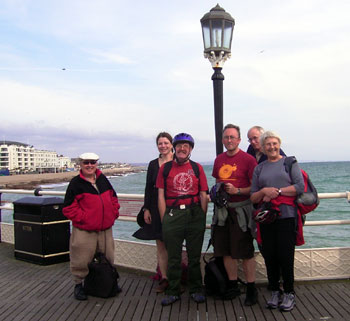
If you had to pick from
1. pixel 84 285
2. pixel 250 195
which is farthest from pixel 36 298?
pixel 250 195

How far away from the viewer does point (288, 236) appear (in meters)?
3.67

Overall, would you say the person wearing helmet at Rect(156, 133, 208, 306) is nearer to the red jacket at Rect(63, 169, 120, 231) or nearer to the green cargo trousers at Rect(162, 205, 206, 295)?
the green cargo trousers at Rect(162, 205, 206, 295)

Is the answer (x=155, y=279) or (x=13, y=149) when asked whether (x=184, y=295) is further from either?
(x=13, y=149)

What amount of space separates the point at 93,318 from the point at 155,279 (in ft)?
4.05

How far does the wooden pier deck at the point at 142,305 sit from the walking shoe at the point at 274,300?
60 mm

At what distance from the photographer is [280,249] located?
12.2 ft

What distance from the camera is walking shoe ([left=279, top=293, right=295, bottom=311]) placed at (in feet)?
12.2

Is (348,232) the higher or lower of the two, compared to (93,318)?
lower

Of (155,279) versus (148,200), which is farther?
(155,279)

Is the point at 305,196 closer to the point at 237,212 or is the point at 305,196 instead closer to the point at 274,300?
the point at 237,212

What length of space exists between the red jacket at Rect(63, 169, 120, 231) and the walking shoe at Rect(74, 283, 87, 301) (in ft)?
2.19

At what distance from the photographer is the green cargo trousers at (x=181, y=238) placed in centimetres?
400

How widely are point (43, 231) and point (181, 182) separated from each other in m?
2.71

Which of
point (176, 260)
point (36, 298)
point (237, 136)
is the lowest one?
point (36, 298)
